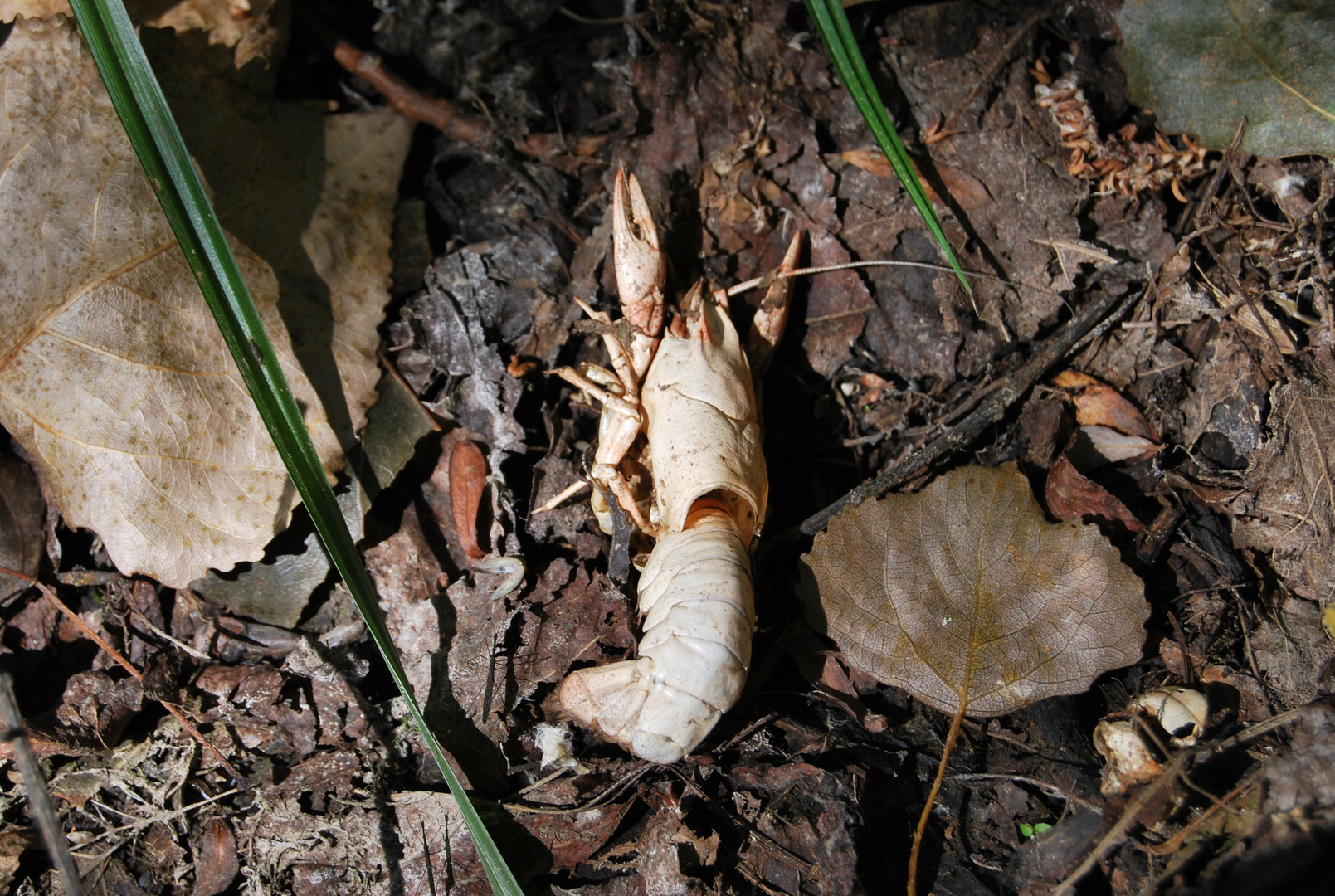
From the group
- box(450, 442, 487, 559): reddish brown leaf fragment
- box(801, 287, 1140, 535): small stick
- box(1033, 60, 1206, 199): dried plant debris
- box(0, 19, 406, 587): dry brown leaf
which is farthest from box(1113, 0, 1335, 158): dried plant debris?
box(0, 19, 406, 587): dry brown leaf

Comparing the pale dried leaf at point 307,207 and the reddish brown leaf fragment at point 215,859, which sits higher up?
the pale dried leaf at point 307,207

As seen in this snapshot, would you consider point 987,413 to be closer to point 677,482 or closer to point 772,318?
point 772,318

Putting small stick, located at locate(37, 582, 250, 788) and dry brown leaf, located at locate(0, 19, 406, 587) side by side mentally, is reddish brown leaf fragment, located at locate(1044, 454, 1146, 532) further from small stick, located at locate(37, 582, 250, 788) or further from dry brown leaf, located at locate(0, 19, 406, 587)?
small stick, located at locate(37, 582, 250, 788)

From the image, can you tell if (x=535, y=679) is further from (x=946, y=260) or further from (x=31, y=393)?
(x=946, y=260)

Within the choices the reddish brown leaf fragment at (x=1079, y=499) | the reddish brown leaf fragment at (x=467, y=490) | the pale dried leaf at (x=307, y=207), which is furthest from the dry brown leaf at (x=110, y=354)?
the reddish brown leaf fragment at (x=1079, y=499)

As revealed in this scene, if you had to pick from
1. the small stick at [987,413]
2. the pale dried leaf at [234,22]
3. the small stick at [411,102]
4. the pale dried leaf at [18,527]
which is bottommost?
the small stick at [987,413]

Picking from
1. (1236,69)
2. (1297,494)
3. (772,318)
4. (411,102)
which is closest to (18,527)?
(411,102)

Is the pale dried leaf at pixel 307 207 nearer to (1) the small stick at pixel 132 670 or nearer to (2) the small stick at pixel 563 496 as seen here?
(2) the small stick at pixel 563 496
